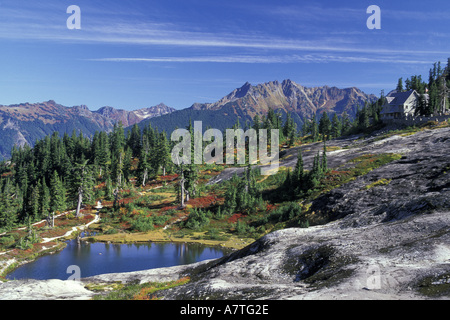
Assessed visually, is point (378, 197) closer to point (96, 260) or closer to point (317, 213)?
point (317, 213)

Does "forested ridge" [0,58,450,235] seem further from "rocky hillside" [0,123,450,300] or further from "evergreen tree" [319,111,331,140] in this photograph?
"rocky hillside" [0,123,450,300]

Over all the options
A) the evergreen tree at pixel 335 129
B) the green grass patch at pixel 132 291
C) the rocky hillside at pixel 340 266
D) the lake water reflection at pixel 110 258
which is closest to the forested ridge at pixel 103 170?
the evergreen tree at pixel 335 129

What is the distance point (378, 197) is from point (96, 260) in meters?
37.2

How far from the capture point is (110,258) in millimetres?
43406

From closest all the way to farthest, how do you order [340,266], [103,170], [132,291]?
[340,266] → [132,291] → [103,170]

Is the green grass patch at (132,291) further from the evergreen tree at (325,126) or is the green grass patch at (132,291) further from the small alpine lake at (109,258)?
the evergreen tree at (325,126)

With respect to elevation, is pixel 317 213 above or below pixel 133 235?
above

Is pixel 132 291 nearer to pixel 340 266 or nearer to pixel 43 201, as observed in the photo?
pixel 340 266

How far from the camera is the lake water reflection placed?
3728cm

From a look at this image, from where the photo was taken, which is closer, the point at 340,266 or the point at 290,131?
the point at 340,266

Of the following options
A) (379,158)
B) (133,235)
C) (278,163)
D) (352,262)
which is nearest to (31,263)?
(133,235)

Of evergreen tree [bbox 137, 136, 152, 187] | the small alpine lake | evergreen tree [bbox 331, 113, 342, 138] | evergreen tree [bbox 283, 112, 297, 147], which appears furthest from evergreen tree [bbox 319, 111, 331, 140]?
the small alpine lake

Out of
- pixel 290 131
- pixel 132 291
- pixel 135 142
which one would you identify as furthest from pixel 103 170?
pixel 132 291
